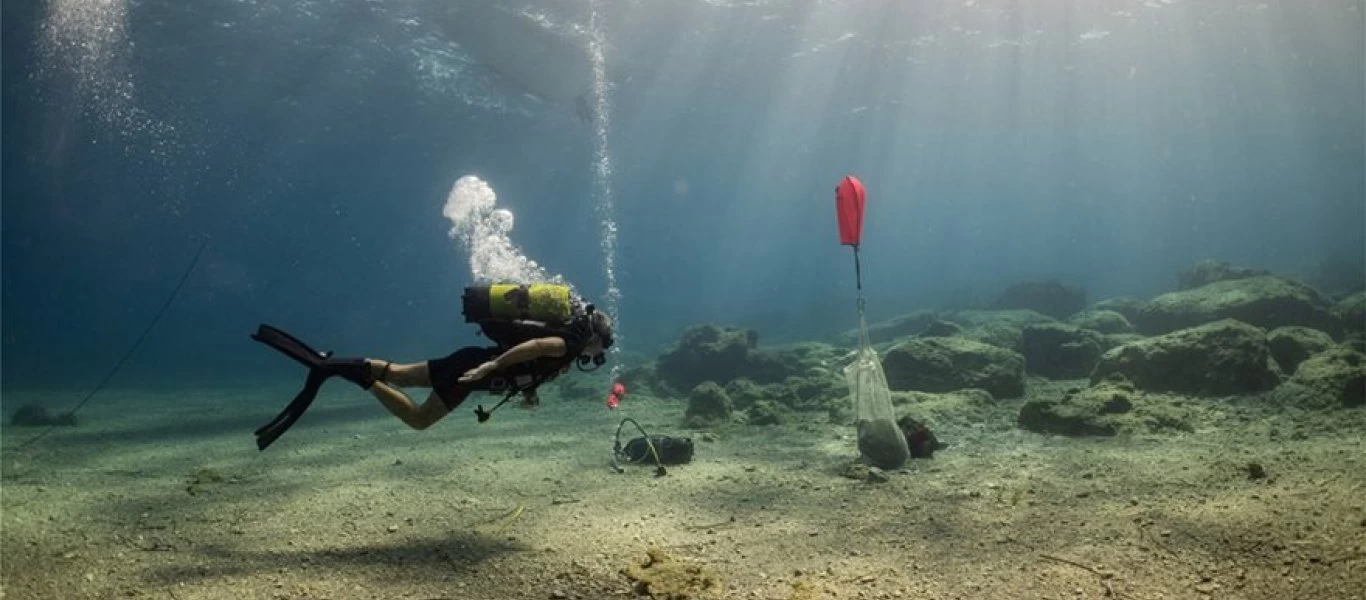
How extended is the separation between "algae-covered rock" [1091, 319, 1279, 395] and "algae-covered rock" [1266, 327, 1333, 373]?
0.95m

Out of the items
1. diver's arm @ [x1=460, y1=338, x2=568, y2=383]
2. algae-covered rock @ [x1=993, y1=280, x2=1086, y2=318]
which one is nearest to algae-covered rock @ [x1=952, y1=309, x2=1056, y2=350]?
algae-covered rock @ [x1=993, y1=280, x2=1086, y2=318]

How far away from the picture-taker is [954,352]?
11.7 meters

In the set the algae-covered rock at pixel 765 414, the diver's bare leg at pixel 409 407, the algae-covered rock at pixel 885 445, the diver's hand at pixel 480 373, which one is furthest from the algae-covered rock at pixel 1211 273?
the diver's bare leg at pixel 409 407

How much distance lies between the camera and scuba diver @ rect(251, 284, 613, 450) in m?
4.99

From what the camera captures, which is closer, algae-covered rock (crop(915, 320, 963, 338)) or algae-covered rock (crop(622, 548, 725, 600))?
algae-covered rock (crop(622, 548, 725, 600))

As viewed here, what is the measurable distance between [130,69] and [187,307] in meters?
92.5

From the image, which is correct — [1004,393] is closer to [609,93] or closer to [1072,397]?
[1072,397]

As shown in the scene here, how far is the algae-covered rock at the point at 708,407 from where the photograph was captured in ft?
35.3

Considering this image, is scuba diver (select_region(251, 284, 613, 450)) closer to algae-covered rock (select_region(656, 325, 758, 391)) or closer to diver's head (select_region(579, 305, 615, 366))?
diver's head (select_region(579, 305, 615, 366))

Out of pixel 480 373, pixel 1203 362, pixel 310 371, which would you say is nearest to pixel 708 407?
pixel 480 373

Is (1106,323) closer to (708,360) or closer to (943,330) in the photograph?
(943,330)

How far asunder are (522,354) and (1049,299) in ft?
84.2

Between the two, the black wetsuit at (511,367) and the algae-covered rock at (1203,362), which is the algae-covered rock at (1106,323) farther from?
the black wetsuit at (511,367)

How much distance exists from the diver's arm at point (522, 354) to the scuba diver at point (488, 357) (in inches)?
0.4
